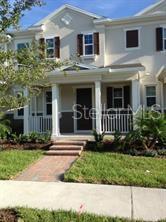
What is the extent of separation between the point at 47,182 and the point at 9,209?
2.57m

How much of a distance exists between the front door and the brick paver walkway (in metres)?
6.33

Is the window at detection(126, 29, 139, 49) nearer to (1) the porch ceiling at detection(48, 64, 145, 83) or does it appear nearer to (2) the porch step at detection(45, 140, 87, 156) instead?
(1) the porch ceiling at detection(48, 64, 145, 83)

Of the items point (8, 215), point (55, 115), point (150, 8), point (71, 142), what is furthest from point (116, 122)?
point (8, 215)

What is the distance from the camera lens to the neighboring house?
1748cm

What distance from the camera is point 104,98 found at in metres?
19.3

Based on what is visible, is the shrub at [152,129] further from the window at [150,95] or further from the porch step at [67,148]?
the window at [150,95]

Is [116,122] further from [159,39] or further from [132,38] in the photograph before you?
[159,39]

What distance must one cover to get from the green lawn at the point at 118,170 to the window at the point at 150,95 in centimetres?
650

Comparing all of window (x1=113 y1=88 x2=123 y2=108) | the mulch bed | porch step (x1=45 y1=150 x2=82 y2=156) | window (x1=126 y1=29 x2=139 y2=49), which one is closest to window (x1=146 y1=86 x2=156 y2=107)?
window (x1=113 y1=88 x2=123 y2=108)

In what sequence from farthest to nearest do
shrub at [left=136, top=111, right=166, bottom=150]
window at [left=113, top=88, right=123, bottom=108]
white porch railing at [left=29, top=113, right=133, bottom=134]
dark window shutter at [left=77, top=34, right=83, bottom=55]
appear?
1. window at [left=113, top=88, right=123, bottom=108]
2. dark window shutter at [left=77, top=34, right=83, bottom=55]
3. white porch railing at [left=29, top=113, right=133, bottom=134]
4. shrub at [left=136, top=111, right=166, bottom=150]

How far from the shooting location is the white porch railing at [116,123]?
56.9 feet

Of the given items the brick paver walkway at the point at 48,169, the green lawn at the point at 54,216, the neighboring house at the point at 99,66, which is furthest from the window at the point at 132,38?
the green lawn at the point at 54,216

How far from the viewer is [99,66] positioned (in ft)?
61.8

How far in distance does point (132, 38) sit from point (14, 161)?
32.0 feet
